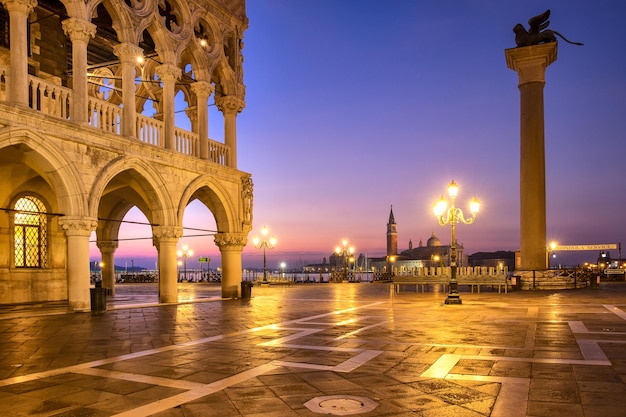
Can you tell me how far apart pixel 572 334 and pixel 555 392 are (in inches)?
219

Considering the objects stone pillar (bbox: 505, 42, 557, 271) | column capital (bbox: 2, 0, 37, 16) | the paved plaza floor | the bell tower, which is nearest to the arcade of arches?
column capital (bbox: 2, 0, 37, 16)

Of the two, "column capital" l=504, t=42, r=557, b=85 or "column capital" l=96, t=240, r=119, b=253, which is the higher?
"column capital" l=504, t=42, r=557, b=85

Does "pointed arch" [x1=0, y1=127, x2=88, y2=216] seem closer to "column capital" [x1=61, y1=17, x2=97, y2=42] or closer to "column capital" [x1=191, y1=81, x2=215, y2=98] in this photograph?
"column capital" [x1=61, y1=17, x2=97, y2=42]

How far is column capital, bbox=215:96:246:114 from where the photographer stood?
24.3 metres

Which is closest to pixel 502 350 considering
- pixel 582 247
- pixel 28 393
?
pixel 28 393

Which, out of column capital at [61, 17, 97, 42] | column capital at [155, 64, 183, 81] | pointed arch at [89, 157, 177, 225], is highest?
column capital at [61, 17, 97, 42]

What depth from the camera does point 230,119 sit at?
971 inches

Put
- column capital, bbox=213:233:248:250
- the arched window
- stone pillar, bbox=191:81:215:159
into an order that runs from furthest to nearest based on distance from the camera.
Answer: column capital, bbox=213:233:248:250 < stone pillar, bbox=191:81:215:159 < the arched window

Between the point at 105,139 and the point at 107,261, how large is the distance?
11.6m

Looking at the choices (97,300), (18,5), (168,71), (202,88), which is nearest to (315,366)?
(97,300)

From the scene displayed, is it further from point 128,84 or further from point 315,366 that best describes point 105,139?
point 315,366

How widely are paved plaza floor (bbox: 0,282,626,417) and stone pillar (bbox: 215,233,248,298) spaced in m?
8.66

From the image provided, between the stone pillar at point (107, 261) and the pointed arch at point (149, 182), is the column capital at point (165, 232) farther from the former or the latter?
the stone pillar at point (107, 261)

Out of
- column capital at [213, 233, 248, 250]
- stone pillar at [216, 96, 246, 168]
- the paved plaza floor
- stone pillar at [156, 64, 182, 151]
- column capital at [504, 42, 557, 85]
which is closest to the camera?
the paved plaza floor
